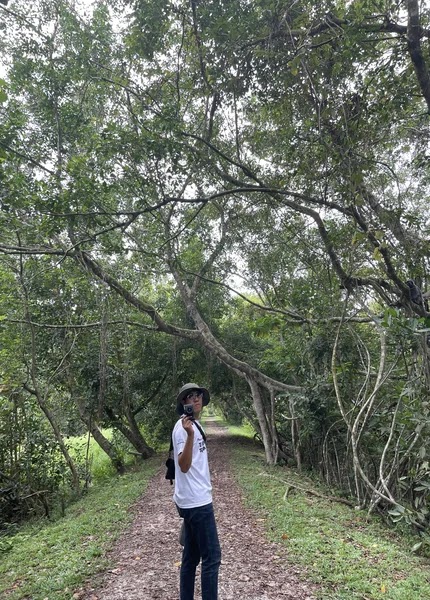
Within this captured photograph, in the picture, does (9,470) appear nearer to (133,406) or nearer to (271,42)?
(133,406)

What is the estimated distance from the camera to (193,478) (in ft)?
9.26

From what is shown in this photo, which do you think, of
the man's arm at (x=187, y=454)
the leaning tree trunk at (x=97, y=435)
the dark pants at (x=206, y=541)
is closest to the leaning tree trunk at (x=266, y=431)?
the leaning tree trunk at (x=97, y=435)

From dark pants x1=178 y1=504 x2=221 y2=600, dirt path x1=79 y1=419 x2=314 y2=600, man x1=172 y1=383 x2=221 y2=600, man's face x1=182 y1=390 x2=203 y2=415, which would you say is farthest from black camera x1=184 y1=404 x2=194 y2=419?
dirt path x1=79 y1=419 x2=314 y2=600

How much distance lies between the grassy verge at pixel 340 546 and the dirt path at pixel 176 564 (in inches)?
9.6

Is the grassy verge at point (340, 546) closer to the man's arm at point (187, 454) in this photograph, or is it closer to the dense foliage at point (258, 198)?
the dense foliage at point (258, 198)

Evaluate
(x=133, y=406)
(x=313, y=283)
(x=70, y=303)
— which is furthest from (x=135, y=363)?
(x=313, y=283)

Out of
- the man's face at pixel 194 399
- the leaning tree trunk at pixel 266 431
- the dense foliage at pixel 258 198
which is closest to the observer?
the man's face at pixel 194 399

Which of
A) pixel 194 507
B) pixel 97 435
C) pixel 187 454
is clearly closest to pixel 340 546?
pixel 194 507

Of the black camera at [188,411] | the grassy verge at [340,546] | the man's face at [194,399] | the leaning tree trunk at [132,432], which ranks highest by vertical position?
the man's face at [194,399]

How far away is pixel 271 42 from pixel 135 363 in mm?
11474

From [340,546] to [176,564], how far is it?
76.0 inches

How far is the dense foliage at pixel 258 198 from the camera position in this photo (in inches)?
218

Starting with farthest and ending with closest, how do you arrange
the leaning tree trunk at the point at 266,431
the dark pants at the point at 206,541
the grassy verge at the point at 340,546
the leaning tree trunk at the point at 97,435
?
1. the leaning tree trunk at the point at 266,431
2. the leaning tree trunk at the point at 97,435
3. the grassy verge at the point at 340,546
4. the dark pants at the point at 206,541

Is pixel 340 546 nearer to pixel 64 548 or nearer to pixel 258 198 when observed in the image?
pixel 64 548
